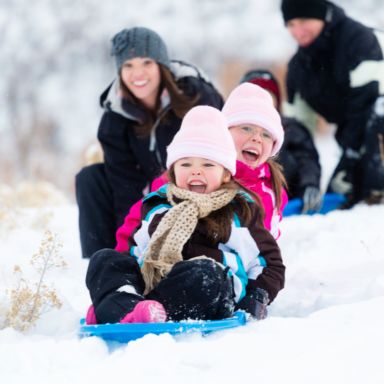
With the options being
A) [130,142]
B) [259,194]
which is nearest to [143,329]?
[259,194]

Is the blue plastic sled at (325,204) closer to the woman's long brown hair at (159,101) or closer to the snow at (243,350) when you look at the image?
the woman's long brown hair at (159,101)

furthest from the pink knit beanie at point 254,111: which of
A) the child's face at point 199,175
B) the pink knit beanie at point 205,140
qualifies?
the child's face at point 199,175

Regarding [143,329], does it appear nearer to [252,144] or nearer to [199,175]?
[199,175]

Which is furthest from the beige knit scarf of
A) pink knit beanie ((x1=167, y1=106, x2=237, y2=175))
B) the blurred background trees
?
the blurred background trees

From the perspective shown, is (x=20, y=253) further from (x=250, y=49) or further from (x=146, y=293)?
(x=250, y=49)

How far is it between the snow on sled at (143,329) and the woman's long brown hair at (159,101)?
1.61 metres

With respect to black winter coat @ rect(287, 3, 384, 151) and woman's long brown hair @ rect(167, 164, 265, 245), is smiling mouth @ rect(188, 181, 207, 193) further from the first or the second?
black winter coat @ rect(287, 3, 384, 151)

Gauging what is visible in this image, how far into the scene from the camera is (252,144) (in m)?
1.89

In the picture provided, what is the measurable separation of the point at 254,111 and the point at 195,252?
2.37ft

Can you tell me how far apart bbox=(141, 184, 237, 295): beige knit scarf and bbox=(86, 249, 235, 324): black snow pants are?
0.08 meters

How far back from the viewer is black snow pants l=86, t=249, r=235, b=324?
1305 mm

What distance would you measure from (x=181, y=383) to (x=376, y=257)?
4.67 feet

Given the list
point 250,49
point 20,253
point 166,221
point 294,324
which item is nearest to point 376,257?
point 294,324

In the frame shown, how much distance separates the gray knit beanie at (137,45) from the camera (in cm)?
257
